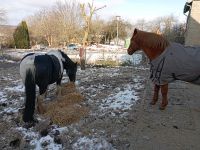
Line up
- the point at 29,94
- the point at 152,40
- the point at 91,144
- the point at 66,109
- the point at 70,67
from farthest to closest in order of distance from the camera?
1. the point at 70,67
2. the point at 152,40
3. the point at 66,109
4. the point at 29,94
5. the point at 91,144

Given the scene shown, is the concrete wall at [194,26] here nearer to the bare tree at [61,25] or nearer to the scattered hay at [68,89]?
the scattered hay at [68,89]

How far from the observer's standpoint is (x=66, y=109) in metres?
5.48

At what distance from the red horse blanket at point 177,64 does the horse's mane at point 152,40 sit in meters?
0.14

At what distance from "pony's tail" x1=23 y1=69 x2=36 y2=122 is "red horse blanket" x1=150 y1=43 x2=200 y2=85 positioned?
2438mm

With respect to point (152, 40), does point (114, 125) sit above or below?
below

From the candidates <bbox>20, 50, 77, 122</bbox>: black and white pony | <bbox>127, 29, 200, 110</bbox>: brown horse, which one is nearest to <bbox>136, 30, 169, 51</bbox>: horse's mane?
<bbox>127, 29, 200, 110</bbox>: brown horse

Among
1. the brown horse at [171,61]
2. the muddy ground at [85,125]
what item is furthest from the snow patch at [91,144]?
the brown horse at [171,61]

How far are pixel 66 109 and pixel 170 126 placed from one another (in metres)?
2.07

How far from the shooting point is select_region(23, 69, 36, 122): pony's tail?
189 inches

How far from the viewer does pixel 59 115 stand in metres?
5.14

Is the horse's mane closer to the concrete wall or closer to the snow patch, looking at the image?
the snow patch

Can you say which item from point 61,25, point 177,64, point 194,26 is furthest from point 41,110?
point 61,25

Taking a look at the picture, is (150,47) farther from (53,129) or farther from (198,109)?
(53,129)

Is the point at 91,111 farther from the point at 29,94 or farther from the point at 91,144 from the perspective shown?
the point at 91,144
